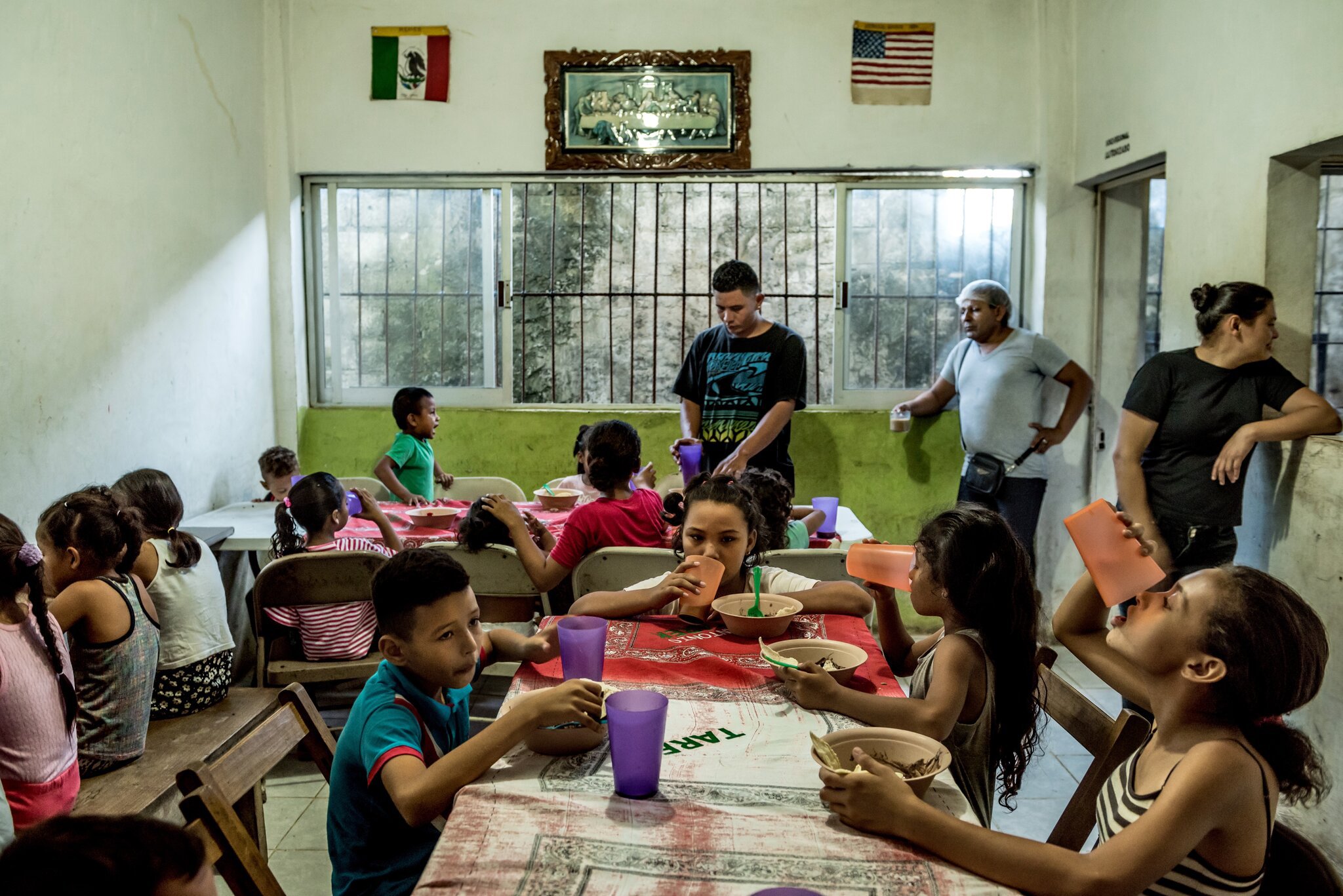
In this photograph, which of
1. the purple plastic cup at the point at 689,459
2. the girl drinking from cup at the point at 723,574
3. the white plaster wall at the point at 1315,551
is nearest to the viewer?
the girl drinking from cup at the point at 723,574

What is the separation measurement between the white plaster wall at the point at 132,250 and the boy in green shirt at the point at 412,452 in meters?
0.85

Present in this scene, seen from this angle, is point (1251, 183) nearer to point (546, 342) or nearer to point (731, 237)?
point (731, 237)

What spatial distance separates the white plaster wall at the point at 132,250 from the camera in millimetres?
3166

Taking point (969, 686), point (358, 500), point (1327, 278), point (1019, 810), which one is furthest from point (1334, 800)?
point (358, 500)

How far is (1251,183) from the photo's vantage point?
3166 millimetres

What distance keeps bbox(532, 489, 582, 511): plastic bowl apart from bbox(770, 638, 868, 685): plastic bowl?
80.3 inches

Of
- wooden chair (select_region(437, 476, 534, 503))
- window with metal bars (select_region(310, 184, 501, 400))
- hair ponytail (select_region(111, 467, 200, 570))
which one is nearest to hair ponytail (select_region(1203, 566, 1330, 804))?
hair ponytail (select_region(111, 467, 200, 570))

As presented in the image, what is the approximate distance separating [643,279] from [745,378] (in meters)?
1.36

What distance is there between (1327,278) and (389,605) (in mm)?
3804

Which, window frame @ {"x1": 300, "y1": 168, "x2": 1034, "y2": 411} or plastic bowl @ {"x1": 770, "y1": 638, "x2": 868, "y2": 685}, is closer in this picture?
plastic bowl @ {"x1": 770, "y1": 638, "x2": 868, "y2": 685}

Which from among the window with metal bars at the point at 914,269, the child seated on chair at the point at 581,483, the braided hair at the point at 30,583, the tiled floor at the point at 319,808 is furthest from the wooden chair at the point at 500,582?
the window with metal bars at the point at 914,269

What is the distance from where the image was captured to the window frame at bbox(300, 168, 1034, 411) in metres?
4.92

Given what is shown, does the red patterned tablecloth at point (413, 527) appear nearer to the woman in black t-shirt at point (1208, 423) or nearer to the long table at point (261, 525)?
the long table at point (261, 525)

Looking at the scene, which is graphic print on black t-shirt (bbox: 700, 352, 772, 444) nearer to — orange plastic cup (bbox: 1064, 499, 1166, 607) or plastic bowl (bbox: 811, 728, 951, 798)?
orange plastic cup (bbox: 1064, 499, 1166, 607)
